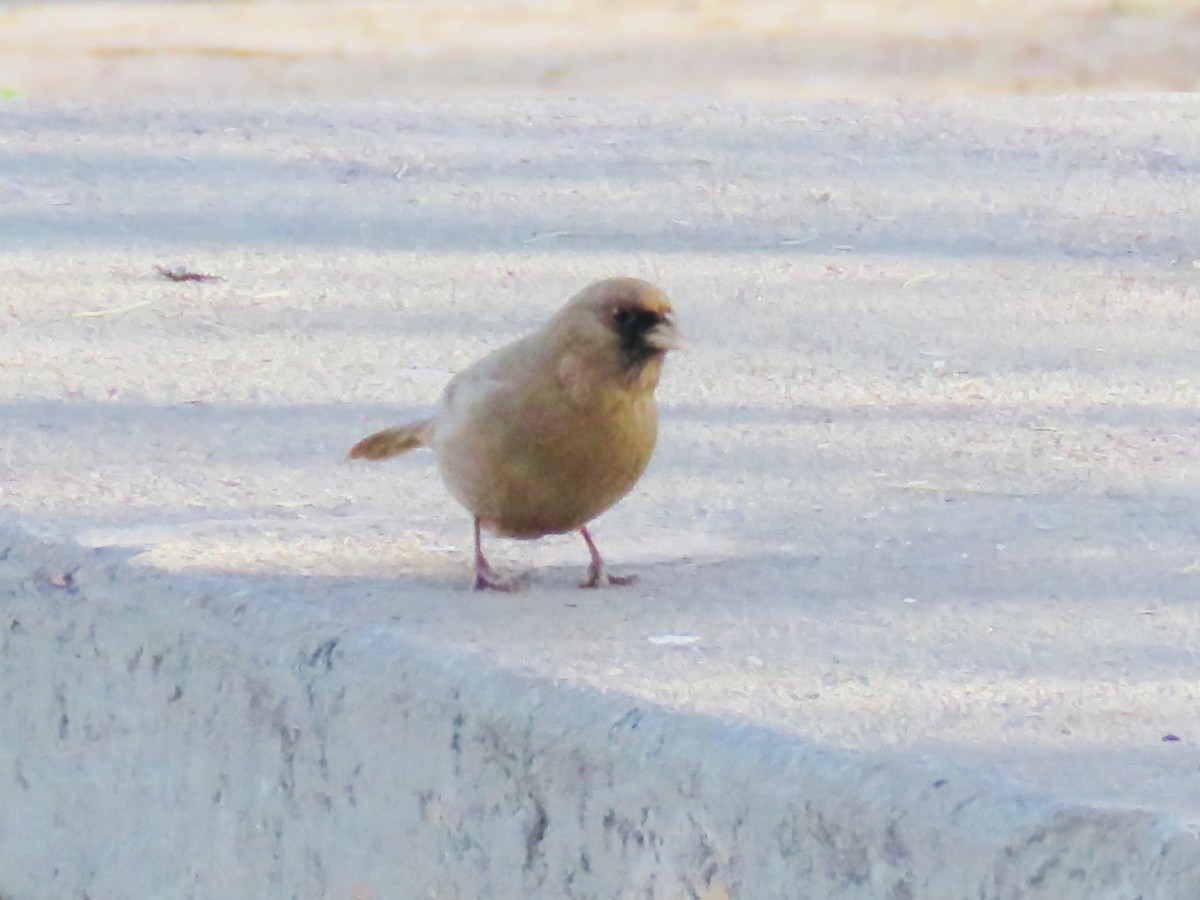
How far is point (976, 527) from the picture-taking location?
3.83 m

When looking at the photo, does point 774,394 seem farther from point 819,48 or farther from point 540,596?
point 819,48

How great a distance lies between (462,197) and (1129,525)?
3010 millimetres

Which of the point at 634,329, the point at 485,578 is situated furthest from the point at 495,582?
the point at 634,329

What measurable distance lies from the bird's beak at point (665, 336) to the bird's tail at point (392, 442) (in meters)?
0.49

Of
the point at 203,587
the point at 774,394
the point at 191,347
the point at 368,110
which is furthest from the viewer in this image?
the point at 368,110

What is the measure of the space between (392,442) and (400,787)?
968mm

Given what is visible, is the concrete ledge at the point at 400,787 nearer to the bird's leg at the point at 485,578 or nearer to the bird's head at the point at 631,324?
the bird's leg at the point at 485,578

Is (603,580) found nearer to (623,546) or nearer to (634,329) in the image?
(623,546)

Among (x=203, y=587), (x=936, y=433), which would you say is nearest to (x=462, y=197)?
(x=936, y=433)

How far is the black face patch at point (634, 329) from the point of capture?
10.6ft

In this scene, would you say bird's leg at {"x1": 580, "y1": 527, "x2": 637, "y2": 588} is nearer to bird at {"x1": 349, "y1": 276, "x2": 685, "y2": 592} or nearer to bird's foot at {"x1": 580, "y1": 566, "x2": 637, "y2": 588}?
bird's foot at {"x1": 580, "y1": 566, "x2": 637, "y2": 588}

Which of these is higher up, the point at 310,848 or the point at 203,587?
the point at 203,587

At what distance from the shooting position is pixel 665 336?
323 cm

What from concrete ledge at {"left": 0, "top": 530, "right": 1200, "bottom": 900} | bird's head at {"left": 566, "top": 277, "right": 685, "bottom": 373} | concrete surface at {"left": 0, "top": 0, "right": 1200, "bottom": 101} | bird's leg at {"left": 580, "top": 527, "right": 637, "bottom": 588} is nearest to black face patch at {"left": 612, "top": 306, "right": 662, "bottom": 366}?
bird's head at {"left": 566, "top": 277, "right": 685, "bottom": 373}
